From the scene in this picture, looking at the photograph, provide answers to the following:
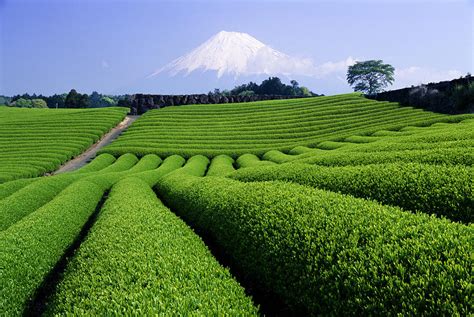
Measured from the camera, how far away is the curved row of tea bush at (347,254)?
206 inches

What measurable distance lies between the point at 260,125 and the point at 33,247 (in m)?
42.3

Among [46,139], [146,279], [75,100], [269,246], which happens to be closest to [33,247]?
[146,279]

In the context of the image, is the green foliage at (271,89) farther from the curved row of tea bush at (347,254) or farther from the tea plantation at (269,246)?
the curved row of tea bush at (347,254)

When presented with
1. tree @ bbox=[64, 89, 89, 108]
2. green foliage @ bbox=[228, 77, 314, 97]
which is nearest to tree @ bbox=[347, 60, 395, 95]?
green foliage @ bbox=[228, 77, 314, 97]

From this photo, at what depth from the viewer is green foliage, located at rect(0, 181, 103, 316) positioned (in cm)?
901

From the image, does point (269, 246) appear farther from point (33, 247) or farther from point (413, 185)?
point (33, 247)

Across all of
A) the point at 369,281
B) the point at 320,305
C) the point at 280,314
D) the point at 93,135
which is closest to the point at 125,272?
the point at 280,314

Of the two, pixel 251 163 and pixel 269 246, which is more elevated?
pixel 269 246

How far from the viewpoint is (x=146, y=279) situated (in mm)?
6930

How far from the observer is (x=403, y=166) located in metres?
11.6

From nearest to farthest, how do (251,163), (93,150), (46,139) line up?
(251,163), (93,150), (46,139)

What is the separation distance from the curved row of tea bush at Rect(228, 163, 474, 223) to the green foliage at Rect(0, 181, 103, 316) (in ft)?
29.4

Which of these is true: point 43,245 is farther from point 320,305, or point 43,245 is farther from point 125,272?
point 320,305

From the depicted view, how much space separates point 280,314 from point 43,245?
321 inches
